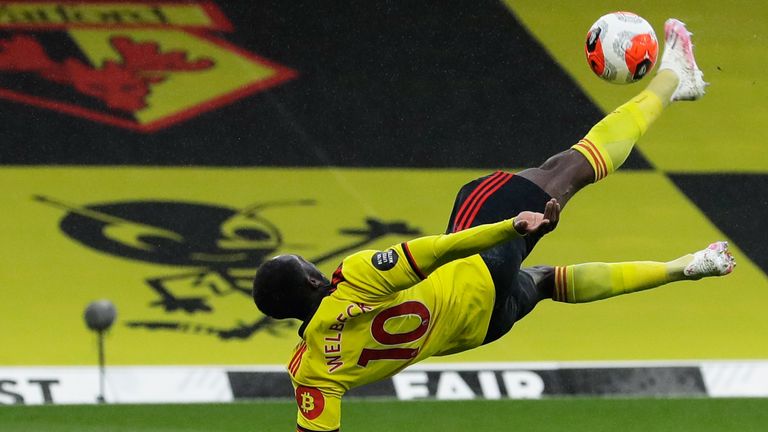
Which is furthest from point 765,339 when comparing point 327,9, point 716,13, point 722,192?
A: point 327,9

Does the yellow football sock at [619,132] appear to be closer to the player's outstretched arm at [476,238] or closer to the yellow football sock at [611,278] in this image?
the yellow football sock at [611,278]

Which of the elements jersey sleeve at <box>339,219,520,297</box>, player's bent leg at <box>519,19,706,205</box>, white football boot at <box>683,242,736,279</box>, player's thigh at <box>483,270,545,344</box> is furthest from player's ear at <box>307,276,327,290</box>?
white football boot at <box>683,242,736,279</box>

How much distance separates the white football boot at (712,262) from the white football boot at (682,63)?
83 centimetres

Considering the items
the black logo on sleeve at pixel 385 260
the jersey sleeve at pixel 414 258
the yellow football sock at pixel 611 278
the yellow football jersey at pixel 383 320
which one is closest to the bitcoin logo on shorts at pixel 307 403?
the yellow football jersey at pixel 383 320

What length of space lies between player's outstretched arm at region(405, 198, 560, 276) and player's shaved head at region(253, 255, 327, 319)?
483mm

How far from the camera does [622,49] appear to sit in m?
6.63

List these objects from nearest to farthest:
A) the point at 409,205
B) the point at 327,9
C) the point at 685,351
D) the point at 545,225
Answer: the point at 545,225 < the point at 685,351 < the point at 409,205 < the point at 327,9

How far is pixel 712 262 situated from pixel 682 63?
1094 mm

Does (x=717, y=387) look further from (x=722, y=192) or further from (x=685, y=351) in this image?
(x=722, y=192)

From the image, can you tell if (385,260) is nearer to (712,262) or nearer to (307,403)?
(307,403)

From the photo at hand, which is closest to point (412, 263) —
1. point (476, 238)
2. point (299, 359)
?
point (476, 238)

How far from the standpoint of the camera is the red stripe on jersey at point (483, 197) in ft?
20.3

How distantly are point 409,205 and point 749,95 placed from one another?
3.42 m

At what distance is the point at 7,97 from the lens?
12.0 metres
